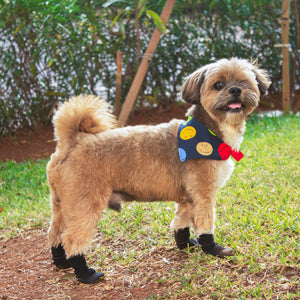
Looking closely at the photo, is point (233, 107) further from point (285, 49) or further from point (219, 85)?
point (285, 49)

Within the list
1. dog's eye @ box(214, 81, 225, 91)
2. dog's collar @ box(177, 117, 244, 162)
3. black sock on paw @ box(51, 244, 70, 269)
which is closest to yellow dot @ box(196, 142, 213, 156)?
dog's collar @ box(177, 117, 244, 162)

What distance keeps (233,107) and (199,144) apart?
0.38 metres

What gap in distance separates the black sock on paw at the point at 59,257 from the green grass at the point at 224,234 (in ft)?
0.82

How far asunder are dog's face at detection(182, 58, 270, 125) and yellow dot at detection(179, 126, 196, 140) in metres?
0.19

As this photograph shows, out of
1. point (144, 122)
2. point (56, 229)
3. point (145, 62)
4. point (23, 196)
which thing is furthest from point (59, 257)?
point (144, 122)

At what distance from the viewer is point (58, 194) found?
9.43ft

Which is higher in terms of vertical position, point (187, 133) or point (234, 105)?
point (234, 105)

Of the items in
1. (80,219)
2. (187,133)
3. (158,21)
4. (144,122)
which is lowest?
(80,219)

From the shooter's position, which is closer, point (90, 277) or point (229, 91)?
point (229, 91)

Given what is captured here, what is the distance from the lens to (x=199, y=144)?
294cm

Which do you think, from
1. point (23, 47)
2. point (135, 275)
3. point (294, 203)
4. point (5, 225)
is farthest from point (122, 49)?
point (135, 275)

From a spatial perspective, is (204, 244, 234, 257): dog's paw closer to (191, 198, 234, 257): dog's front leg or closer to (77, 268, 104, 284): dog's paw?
(191, 198, 234, 257): dog's front leg

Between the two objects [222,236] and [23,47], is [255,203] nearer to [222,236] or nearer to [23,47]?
[222,236]

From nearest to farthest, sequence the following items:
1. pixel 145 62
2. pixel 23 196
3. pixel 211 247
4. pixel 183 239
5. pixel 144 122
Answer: pixel 211 247 < pixel 183 239 < pixel 23 196 < pixel 145 62 < pixel 144 122
